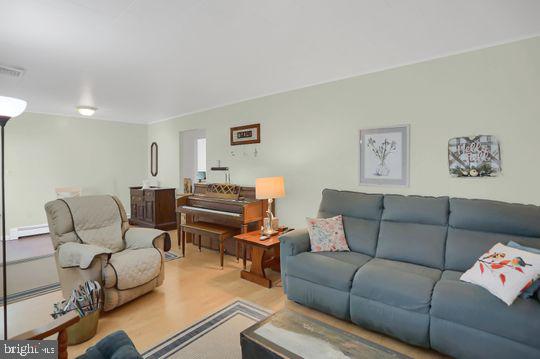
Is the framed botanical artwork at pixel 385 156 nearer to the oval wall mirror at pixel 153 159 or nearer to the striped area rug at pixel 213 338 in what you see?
the striped area rug at pixel 213 338

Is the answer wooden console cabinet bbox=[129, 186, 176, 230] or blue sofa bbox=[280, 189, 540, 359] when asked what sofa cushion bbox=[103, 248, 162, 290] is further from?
wooden console cabinet bbox=[129, 186, 176, 230]

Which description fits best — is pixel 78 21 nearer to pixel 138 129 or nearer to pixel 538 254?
pixel 538 254

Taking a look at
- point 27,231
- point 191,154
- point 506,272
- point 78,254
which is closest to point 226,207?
point 78,254

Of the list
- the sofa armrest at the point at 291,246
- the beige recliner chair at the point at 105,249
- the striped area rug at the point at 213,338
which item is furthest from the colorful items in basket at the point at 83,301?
the sofa armrest at the point at 291,246

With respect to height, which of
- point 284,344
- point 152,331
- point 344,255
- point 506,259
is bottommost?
point 152,331

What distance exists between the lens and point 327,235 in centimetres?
290

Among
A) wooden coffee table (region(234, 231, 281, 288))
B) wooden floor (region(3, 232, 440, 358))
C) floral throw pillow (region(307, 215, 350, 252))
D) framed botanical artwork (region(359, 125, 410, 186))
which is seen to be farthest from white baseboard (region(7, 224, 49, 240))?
framed botanical artwork (region(359, 125, 410, 186))

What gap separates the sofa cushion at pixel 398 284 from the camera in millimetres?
2029

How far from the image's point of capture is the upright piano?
3832mm

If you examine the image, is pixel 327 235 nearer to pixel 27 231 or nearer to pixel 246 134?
pixel 246 134

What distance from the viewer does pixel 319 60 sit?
290 cm

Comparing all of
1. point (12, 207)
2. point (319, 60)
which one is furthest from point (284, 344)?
point (12, 207)

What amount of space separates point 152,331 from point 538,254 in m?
2.91
